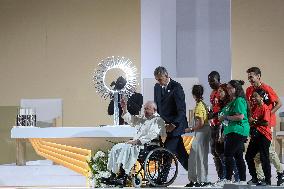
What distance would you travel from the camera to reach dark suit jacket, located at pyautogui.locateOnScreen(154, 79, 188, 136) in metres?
7.76

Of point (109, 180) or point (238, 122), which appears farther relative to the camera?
point (109, 180)

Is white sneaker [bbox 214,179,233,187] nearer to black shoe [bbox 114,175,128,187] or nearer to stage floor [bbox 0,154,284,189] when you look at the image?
black shoe [bbox 114,175,128,187]

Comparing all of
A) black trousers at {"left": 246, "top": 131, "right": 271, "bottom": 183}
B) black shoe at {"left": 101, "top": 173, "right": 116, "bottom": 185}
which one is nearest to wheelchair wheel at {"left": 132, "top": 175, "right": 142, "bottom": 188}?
black shoe at {"left": 101, "top": 173, "right": 116, "bottom": 185}

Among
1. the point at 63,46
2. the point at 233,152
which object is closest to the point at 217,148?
the point at 233,152

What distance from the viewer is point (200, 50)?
11.8m

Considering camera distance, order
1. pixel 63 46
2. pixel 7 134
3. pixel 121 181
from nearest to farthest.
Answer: pixel 121 181, pixel 63 46, pixel 7 134

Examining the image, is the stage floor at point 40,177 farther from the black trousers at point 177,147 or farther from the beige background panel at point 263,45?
the beige background panel at point 263,45

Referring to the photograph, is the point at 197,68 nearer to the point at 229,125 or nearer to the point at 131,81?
the point at 131,81

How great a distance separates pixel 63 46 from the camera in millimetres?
12367

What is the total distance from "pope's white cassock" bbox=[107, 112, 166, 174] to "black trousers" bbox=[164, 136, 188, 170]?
0.10 m

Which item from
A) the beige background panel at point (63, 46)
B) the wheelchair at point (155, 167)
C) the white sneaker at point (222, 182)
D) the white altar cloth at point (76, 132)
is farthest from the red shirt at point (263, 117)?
the beige background panel at point (63, 46)

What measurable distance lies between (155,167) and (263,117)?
128 cm

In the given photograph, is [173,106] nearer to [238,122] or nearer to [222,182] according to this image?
[238,122]

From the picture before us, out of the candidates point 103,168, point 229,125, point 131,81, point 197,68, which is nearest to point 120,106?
point 131,81
